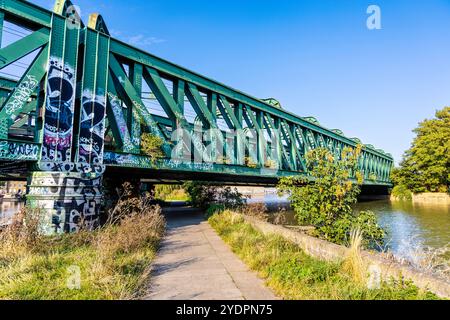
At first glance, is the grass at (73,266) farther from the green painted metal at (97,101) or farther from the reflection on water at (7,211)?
the green painted metal at (97,101)

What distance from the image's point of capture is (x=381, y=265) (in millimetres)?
5148

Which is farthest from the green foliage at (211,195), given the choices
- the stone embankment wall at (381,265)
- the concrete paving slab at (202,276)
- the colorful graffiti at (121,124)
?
the stone embankment wall at (381,265)

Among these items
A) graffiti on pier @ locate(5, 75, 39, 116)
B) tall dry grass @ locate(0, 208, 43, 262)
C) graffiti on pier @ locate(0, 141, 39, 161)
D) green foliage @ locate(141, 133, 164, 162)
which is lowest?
tall dry grass @ locate(0, 208, 43, 262)

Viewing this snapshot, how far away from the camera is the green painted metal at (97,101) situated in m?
11.0

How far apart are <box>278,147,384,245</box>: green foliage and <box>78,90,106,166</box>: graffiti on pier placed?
28.1 feet

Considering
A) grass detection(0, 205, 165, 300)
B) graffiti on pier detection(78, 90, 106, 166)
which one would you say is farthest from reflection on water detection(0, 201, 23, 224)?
graffiti on pier detection(78, 90, 106, 166)

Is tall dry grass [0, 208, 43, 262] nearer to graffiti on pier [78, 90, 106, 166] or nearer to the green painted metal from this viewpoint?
the green painted metal

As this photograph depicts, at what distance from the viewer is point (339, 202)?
10.1 m

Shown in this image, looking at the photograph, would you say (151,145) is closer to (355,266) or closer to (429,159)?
(355,266)

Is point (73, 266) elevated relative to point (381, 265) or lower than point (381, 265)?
lower

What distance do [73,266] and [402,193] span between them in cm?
6804

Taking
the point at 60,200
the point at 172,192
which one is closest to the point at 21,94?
the point at 60,200

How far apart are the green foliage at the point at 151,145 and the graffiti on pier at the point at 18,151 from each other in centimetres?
497

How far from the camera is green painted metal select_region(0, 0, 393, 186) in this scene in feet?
36.1
